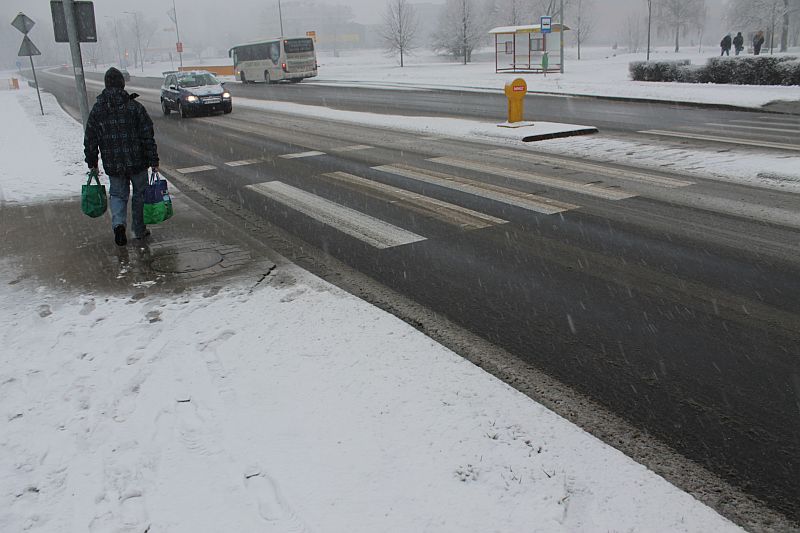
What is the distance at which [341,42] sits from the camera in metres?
186

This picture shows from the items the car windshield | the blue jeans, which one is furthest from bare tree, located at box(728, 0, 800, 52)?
the blue jeans

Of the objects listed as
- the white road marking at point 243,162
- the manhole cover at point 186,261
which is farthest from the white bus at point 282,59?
the manhole cover at point 186,261

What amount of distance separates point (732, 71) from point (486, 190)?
66.7ft

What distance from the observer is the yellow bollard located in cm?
1477

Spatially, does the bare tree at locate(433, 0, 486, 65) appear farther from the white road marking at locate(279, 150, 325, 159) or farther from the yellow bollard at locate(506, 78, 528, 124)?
the white road marking at locate(279, 150, 325, 159)

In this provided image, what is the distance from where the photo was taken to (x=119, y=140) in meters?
6.88

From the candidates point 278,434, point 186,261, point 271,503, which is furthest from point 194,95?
point 271,503

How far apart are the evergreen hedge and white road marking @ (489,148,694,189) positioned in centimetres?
1600

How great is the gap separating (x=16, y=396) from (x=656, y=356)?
4.15 meters

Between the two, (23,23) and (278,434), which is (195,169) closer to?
(278,434)

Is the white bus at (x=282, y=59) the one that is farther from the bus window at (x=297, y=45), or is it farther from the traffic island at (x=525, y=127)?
the traffic island at (x=525, y=127)

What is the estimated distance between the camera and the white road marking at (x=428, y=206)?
7.62m

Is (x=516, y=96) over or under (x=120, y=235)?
over

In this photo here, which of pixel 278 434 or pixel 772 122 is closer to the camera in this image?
pixel 278 434
